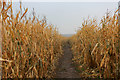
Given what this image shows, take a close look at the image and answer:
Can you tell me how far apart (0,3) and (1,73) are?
0.75 meters

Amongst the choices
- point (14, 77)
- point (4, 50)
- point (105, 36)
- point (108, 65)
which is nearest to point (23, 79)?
point (14, 77)

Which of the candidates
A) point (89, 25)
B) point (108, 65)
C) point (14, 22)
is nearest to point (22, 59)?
point (14, 22)

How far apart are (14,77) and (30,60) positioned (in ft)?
1.06

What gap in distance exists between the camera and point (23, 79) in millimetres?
1523

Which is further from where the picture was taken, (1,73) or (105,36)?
(105,36)

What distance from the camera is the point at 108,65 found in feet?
5.02

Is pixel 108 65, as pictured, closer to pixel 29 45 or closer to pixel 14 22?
pixel 29 45

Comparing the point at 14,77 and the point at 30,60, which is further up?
the point at 30,60

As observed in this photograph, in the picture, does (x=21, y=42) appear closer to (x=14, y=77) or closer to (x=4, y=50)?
(x=4, y=50)

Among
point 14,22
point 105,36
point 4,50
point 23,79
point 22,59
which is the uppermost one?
point 14,22

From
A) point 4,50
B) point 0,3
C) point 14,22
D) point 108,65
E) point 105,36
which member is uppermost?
point 0,3

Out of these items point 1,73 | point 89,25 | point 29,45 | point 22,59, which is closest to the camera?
point 1,73

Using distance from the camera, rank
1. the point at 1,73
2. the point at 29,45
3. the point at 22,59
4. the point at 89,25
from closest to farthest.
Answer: the point at 1,73 → the point at 22,59 → the point at 29,45 → the point at 89,25

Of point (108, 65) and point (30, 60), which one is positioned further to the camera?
point (30, 60)
